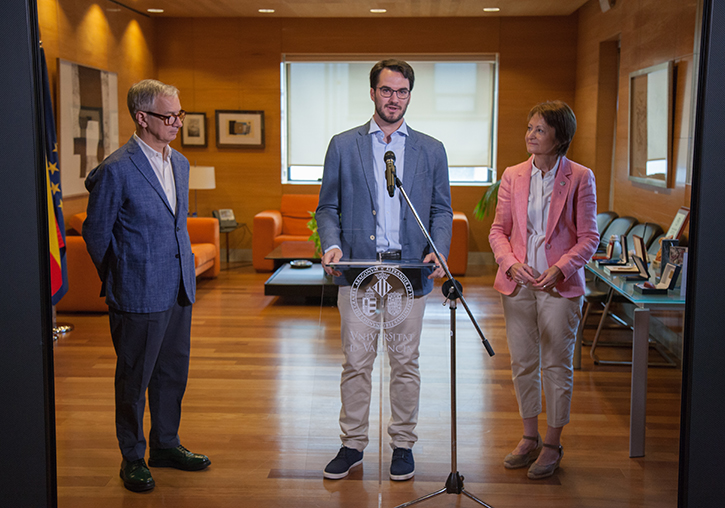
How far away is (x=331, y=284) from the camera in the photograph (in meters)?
2.01

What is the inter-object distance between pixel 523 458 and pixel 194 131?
460cm

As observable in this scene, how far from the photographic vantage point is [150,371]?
214cm

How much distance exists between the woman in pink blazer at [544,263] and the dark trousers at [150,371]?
1.15 metres

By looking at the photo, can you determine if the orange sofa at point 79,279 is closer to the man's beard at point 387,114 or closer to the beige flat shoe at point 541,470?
the man's beard at point 387,114

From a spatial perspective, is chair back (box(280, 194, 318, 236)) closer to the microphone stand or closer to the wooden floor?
the wooden floor

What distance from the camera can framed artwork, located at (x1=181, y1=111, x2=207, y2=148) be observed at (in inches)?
223

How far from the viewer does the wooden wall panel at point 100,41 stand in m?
2.27

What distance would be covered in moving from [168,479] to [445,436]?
97cm

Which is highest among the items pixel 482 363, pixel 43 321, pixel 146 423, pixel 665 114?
pixel 665 114

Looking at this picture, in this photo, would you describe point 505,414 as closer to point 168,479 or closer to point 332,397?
point 332,397

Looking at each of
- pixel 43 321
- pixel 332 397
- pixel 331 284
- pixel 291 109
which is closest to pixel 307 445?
pixel 332 397

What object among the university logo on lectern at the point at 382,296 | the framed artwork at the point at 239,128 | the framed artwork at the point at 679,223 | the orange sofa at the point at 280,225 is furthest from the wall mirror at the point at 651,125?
the framed artwork at the point at 239,128

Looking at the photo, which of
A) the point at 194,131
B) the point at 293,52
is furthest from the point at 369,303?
the point at 194,131

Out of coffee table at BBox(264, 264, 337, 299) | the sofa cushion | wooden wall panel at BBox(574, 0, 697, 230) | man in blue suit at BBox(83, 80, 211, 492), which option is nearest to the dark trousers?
man in blue suit at BBox(83, 80, 211, 492)
